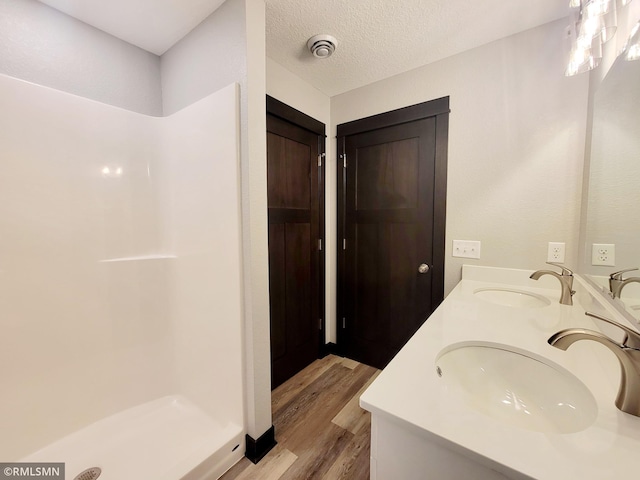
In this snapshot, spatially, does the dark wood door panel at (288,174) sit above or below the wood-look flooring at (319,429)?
above

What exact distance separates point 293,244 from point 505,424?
5.34ft

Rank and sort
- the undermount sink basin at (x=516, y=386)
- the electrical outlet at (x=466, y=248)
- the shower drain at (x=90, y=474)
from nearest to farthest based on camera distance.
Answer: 1. the undermount sink basin at (x=516, y=386)
2. the shower drain at (x=90, y=474)
3. the electrical outlet at (x=466, y=248)

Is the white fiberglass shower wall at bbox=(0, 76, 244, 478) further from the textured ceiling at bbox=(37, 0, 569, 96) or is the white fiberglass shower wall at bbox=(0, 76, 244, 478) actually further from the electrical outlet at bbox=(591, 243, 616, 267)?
the electrical outlet at bbox=(591, 243, 616, 267)

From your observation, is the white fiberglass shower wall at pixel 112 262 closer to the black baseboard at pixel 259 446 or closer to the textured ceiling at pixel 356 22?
the black baseboard at pixel 259 446

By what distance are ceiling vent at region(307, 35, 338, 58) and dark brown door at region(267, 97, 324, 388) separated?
404 millimetres

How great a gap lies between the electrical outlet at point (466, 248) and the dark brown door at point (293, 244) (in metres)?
1.05

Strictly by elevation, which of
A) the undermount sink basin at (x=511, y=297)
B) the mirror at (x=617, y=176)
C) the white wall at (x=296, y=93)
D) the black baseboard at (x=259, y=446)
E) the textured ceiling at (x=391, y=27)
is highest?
the textured ceiling at (x=391, y=27)

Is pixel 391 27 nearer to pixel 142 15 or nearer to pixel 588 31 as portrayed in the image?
pixel 588 31

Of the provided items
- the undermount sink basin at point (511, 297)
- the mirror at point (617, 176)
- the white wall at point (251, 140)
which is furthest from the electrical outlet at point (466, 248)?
the white wall at point (251, 140)

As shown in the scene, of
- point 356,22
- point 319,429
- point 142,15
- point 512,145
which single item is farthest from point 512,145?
point 142,15

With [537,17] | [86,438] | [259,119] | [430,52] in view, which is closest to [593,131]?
[537,17]

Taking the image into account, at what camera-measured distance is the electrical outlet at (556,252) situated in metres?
1.45

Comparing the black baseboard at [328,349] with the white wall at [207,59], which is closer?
the white wall at [207,59]

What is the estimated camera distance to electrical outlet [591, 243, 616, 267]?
3.32ft
